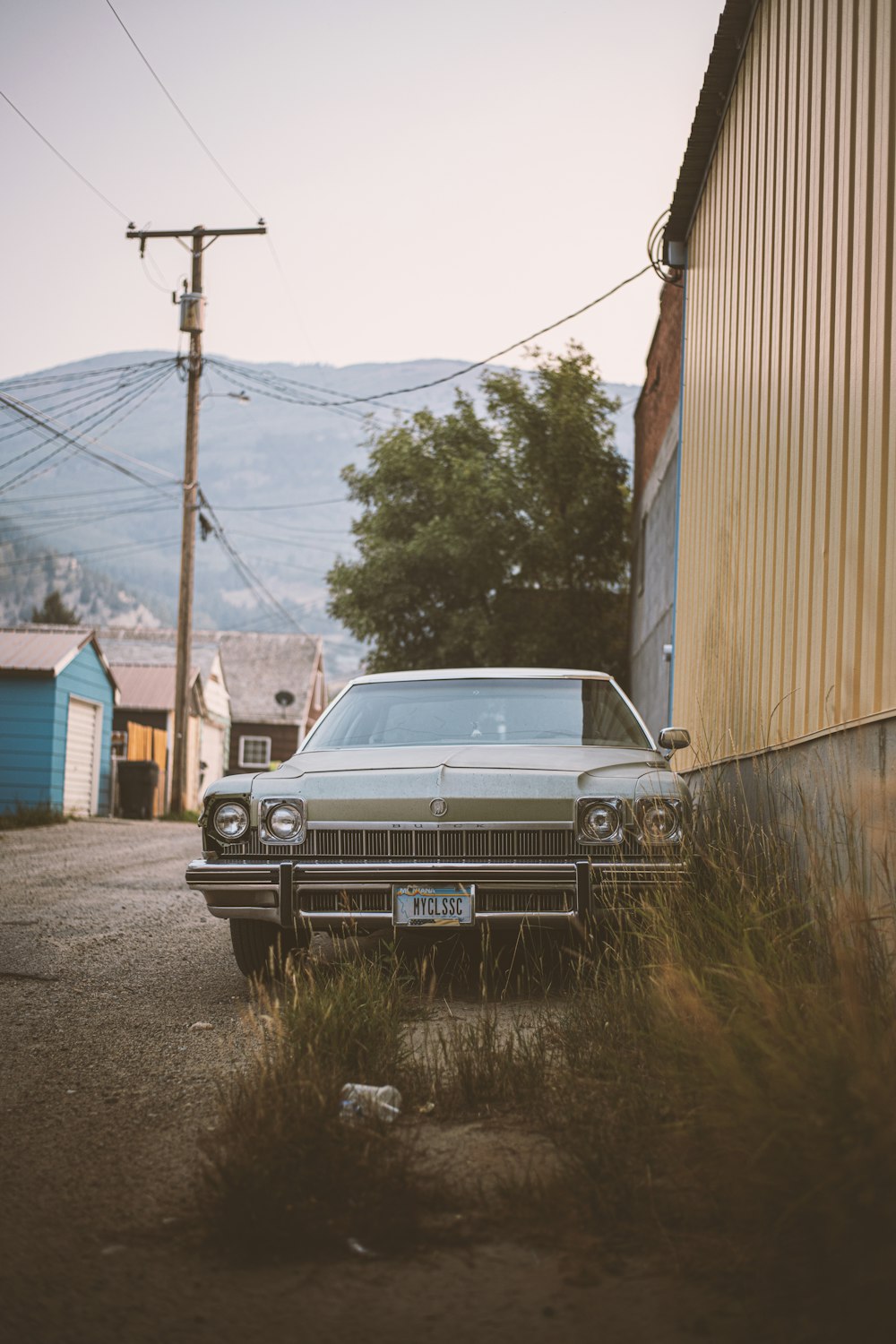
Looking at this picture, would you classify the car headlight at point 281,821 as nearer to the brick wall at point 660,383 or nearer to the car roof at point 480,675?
the car roof at point 480,675

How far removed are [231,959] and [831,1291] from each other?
4.93m

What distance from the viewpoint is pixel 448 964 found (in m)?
6.04

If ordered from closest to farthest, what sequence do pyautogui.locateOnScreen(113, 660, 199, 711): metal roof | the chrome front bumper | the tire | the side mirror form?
the chrome front bumper < the tire < the side mirror < pyautogui.locateOnScreen(113, 660, 199, 711): metal roof

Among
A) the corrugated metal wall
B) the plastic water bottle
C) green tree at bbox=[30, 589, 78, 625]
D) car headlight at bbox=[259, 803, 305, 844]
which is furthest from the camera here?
green tree at bbox=[30, 589, 78, 625]

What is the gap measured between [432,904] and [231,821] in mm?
970

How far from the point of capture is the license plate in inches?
202

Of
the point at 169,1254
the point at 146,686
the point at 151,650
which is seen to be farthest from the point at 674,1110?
the point at 151,650

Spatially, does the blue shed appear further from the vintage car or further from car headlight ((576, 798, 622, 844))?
car headlight ((576, 798, 622, 844))

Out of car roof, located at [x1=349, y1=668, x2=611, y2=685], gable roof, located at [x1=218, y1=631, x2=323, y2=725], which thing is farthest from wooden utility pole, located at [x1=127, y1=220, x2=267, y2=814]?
gable roof, located at [x1=218, y1=631, x2=323, y2=725]

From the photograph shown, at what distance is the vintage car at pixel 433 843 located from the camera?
5.14m

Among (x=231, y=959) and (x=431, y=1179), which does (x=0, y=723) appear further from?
(x=431, y=1179)

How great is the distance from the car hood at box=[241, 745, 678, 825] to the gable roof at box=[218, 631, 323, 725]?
49030 millimetres

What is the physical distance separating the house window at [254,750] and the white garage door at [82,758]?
91.1ft

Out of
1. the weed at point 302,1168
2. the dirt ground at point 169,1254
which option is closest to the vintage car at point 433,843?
the dirt ground at point 169,1254
